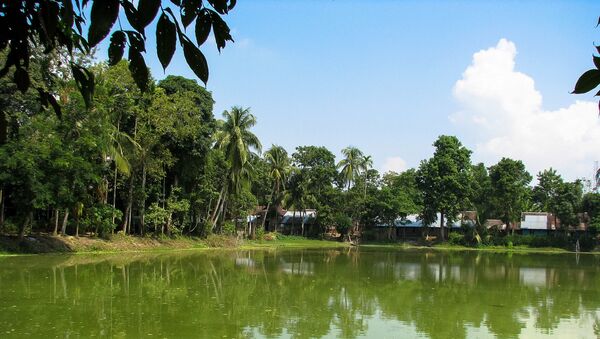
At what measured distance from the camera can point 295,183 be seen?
47.6m

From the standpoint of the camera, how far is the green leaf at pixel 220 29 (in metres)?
1.56

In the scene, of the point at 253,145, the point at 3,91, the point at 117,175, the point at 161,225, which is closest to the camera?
the point at 3,91

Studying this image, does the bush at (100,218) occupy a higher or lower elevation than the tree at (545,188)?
lower

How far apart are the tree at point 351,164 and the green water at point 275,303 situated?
1166 inches

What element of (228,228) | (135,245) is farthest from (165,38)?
(228,228)

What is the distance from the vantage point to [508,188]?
A: 4316cm

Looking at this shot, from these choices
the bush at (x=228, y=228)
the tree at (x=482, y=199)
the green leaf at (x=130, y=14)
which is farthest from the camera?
the tree at (x=482, y=199)

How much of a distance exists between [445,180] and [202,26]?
151ft

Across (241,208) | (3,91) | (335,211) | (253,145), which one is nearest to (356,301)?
(3,91)

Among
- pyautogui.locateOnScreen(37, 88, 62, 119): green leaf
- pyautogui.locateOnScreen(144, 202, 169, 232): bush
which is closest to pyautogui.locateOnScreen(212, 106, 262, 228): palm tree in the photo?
pyautogui.locateOnScreen(144, 202, 169, 232): bush

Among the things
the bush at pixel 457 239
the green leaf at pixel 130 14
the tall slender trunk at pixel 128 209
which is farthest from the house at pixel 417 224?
the green leaf at pixel 130 14

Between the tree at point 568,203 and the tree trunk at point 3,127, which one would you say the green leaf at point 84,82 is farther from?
the tree at point 568,203

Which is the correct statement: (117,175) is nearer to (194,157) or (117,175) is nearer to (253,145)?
(194,157)

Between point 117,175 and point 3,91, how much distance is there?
1060 cm
